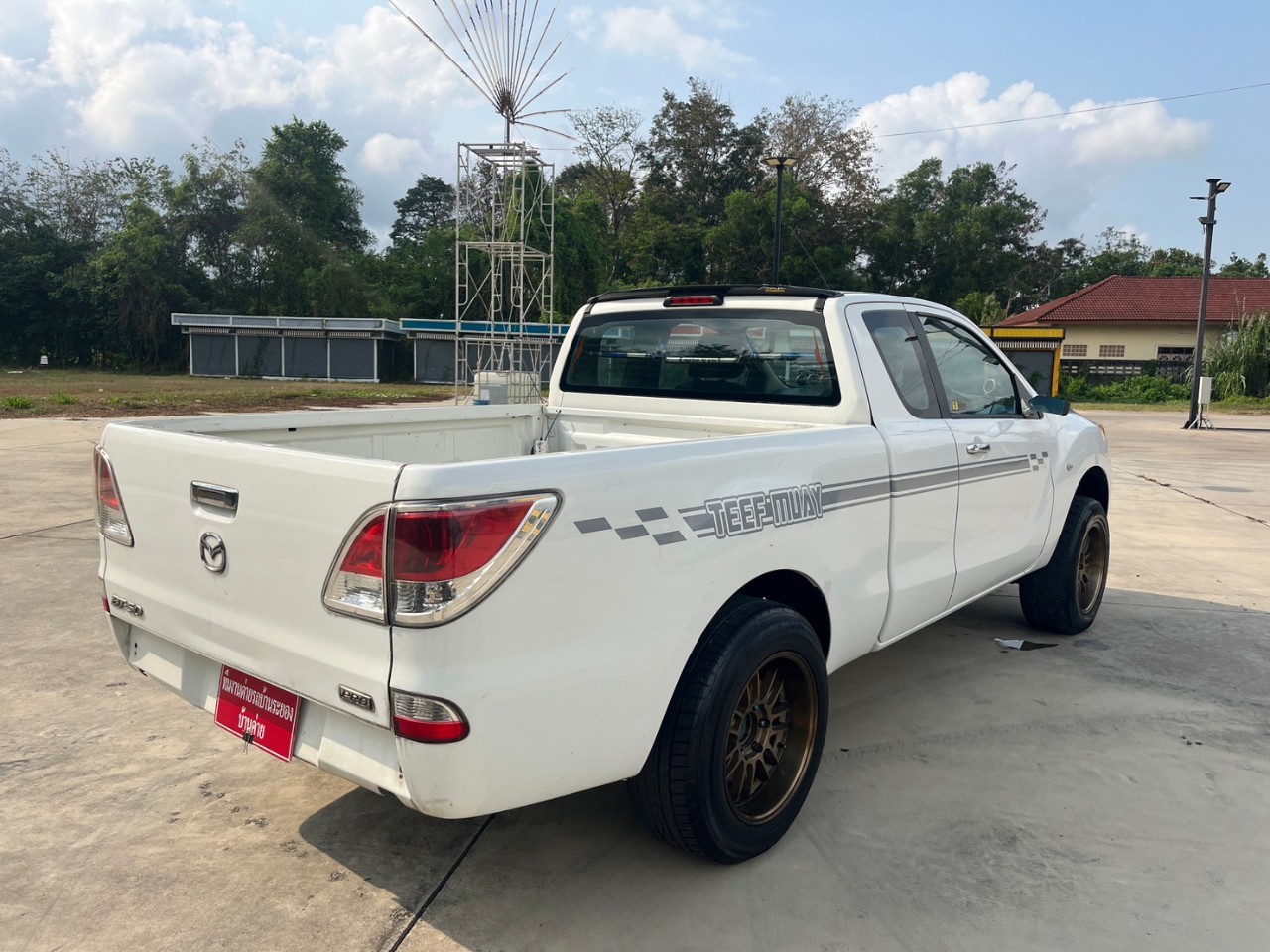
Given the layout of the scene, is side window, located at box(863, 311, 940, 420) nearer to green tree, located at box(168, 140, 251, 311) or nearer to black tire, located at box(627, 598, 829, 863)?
black tire, located at box(627, 598, 829, 863)

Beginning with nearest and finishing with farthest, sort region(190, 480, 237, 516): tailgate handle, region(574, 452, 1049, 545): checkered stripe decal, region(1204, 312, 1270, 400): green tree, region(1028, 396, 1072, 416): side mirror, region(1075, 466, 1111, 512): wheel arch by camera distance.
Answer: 1. region(574, 452, 1049, 545): checkered stripe decal
2. region(190, 480, 237, 516): tailgate handle
3. region(1028, 396, 1072, 416): side mirror
4. region(1075, 466, 1111, 512): wheel arch
5. region(1204, 312, 1270, 400): green tree

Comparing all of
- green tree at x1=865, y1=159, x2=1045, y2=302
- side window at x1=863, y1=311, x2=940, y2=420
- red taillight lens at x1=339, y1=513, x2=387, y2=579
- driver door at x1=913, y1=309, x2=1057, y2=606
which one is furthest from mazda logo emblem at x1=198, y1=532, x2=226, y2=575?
green tree at x1=865, y1=159, x2=1045, y2=302

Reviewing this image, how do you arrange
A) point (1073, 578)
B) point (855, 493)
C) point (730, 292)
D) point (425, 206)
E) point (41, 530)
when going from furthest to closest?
1. point (425, 206)
2. point (41, 530)
3. point (1073, 578)
4. point (730, 292)
5. point (855, 493)

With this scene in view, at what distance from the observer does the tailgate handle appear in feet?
8.42

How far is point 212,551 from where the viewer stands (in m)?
2.65

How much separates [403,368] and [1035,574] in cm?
4494

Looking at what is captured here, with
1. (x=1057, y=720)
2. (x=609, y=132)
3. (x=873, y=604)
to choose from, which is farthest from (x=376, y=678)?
(x=609, y=132)

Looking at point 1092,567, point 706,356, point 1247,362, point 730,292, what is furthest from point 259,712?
point 1247,362

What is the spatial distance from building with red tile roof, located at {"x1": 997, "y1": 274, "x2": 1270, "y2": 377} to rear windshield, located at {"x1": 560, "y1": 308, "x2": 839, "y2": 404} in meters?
39.9

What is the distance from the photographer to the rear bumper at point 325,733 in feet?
7.55

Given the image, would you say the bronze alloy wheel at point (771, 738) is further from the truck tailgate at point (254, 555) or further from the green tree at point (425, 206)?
the green tree at point (425, 206)

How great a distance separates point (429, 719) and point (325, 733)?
455mm

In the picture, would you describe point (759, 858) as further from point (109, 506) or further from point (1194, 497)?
point (1194, 497)

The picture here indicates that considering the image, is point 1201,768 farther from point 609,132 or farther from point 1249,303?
point 609,132
